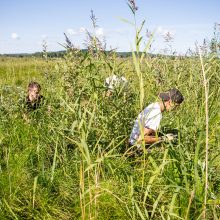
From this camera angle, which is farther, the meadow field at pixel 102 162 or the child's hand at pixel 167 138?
the child's hand at pixel 167 138

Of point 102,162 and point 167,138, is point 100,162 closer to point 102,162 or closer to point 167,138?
point 102,162

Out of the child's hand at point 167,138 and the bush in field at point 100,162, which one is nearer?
the bush in field at point 100,162

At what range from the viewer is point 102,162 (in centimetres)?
261

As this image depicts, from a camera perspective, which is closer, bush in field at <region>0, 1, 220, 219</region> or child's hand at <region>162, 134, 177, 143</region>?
bush in field at <region>0, 1, 220, 219</region>

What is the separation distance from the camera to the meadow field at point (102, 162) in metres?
2.21

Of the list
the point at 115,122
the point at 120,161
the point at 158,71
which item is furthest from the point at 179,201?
the point at 158,71

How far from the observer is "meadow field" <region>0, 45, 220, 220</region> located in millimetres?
2205

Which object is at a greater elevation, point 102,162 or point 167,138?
point 167,138

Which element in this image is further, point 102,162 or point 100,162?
point 102,162

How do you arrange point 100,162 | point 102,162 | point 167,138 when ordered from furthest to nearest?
point 102,162 → point 167,138 → point 100,162

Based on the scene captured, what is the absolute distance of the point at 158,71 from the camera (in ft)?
11.1

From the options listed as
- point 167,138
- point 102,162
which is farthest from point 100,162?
point 167,138

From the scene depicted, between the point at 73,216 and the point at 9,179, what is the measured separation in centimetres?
57

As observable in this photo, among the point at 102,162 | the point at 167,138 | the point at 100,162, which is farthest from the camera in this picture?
the point at 102,162
